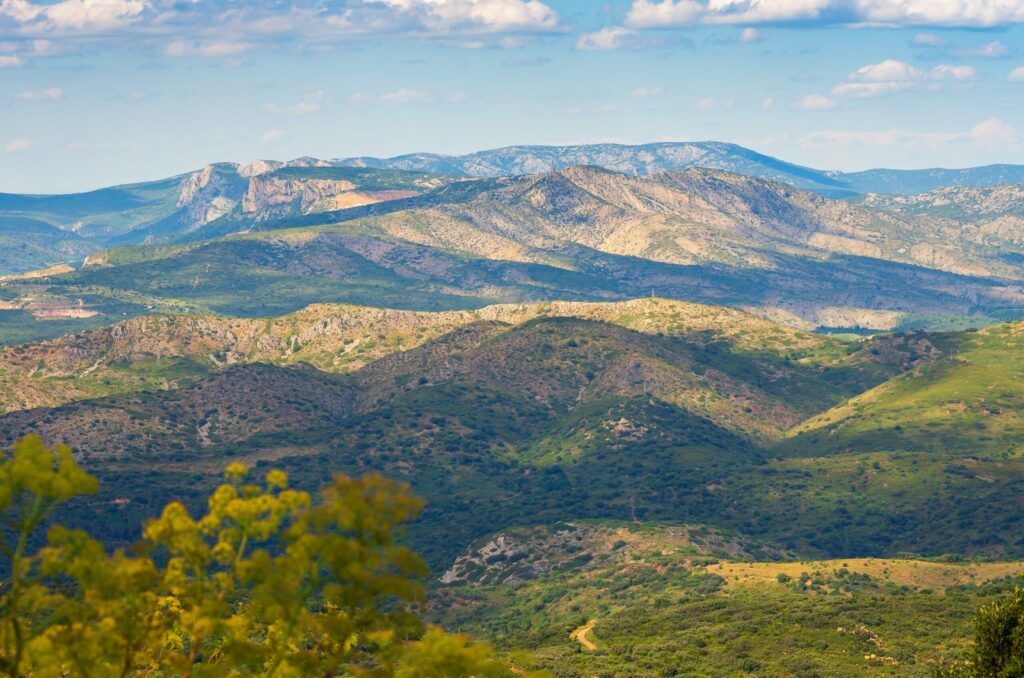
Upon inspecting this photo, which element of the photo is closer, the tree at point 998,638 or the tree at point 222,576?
the tree at point 222,576

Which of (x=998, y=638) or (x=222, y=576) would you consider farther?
(x=998, y=638)

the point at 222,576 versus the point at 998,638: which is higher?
the point at 222,576

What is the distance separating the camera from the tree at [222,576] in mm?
47344

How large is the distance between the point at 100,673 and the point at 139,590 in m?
3.37

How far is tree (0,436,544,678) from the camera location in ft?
155

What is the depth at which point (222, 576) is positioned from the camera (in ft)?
164

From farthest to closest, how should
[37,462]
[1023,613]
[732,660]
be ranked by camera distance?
[732,660] → [1023,613] → [37,462]

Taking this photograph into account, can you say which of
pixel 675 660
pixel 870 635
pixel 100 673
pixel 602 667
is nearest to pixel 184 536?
pixel 100 673

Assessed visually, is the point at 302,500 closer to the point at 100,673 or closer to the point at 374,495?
the point at 374,495

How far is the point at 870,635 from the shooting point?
607 ft

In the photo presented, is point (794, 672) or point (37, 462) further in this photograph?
point (794, 672)

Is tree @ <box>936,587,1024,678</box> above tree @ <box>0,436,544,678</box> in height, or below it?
below

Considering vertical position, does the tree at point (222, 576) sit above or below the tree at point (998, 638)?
above

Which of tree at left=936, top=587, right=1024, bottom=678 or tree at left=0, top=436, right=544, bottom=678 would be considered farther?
tree at left=936, top=587, right=1024, bottom=678
